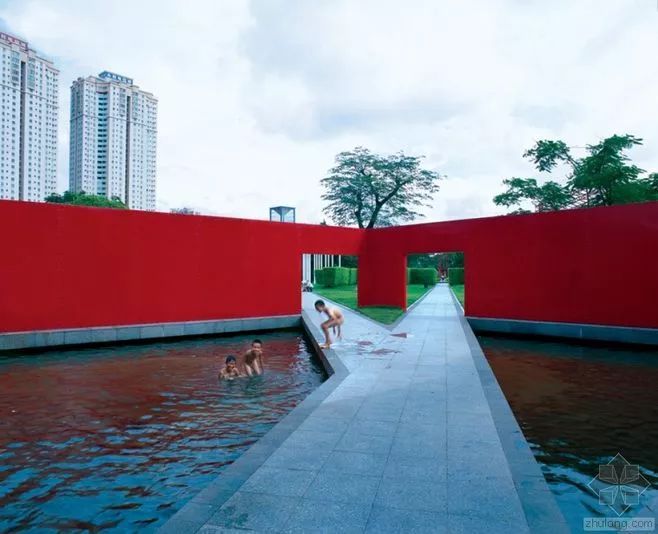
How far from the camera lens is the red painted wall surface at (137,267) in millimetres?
10750

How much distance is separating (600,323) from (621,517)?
33.8 feet

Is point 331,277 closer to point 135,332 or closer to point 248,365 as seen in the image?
point 135,332

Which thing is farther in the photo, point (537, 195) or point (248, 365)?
point (537, 195)

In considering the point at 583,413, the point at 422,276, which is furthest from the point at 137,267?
the point at 422,276

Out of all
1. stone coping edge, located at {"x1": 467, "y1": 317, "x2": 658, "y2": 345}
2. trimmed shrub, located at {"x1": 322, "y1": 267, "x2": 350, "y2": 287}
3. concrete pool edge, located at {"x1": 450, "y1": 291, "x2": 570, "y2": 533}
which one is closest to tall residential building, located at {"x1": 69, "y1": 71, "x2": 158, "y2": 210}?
trimmed shrub, located at {"x1": 322, "y1": 267, "x2": 350, "y2": 287}

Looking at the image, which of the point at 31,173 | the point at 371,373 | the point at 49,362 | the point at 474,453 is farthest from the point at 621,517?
the point at 31,173

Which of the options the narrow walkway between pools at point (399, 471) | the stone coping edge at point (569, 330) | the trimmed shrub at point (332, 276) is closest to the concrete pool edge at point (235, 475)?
the narrow walkway between pools at point (399, 471)

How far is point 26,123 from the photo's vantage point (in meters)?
69.4

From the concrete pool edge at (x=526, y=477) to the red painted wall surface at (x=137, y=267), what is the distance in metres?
9.56

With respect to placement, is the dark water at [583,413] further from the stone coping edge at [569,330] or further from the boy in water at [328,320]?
the boy in water at [328,320]

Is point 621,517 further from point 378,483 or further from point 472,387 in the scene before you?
point 472,387

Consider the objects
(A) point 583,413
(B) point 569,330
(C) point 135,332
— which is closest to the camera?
(A) point 583,413

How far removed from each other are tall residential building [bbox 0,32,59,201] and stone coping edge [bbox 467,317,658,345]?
71.8 meters

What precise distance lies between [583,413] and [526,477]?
327 cm
